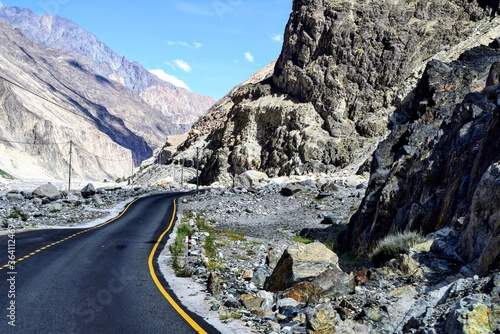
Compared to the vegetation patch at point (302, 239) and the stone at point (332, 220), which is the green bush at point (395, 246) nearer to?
the vegetation patch at point (302, 239)

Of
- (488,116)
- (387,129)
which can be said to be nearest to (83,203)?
(488,116)

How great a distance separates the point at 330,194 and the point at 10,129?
121 meters

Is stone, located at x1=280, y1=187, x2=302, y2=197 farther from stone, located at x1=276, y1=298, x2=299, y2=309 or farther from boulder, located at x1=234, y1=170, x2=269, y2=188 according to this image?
stone, located at x1=276, y1=298, x2=299, y2=309

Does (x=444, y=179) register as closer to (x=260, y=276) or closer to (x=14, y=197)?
(x=260, y=276)

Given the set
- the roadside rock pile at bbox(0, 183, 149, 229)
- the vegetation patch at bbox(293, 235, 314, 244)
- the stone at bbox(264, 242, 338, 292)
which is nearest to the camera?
the stone at bbox(264, 242, 338, 292)

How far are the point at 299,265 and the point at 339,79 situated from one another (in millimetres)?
55461

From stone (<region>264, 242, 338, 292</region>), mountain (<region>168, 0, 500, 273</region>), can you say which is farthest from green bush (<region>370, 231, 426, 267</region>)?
mountain (<region>168, 0, 500, 273</region>)

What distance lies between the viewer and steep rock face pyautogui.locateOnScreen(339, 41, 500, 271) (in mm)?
9484

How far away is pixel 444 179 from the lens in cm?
1404

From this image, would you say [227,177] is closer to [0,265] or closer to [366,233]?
[366,233]

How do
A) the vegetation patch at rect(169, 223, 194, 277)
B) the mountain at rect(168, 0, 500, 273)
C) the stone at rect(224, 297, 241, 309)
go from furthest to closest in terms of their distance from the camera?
the mountain at rect(168, 0, 500, 273) → the vegetation patch at rect(169, 223, 194, 277) → the stone at rect(224, 297, 241, 309)

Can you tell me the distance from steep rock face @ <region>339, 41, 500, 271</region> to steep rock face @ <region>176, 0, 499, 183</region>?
34568 mm

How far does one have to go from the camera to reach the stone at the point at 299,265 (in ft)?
36.2

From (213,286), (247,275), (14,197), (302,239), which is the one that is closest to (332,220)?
(302,239)
